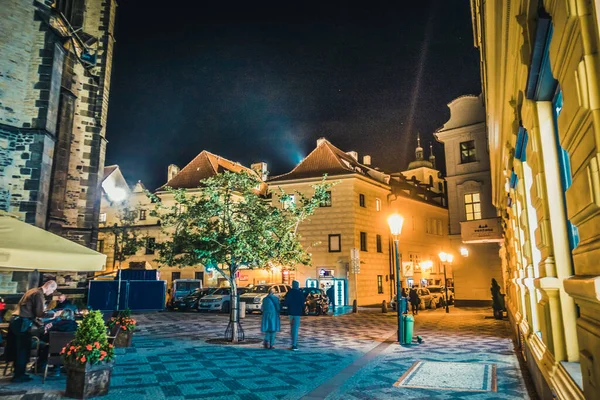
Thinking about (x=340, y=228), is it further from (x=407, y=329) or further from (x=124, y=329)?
(x=124, y=329)

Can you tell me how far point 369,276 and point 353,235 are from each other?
3.78 meters

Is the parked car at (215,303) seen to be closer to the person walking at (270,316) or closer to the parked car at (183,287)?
the parked car at (183,287)

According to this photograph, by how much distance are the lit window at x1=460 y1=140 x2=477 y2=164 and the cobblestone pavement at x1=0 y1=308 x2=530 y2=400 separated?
15.8 meters

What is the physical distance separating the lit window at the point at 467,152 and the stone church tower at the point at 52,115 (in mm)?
23538

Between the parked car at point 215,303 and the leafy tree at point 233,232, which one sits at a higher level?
the leafy tree at point 233,232

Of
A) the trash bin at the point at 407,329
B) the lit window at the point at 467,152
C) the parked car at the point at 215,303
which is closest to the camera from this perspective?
the trash bin at the point at 407,329

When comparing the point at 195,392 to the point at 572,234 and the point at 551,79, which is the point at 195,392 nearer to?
the point at 572,234

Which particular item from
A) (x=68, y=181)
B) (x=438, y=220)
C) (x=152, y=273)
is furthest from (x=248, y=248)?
(x=438, y=220)

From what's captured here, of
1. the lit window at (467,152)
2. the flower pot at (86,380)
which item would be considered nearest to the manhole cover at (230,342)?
the flower pot at (86,380)

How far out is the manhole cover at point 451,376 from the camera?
8.12m

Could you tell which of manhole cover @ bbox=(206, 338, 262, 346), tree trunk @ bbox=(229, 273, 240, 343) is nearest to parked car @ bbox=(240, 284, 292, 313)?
manhole cover @ bbox=(206, 338, 262, 346)

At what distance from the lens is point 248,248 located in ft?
44.9

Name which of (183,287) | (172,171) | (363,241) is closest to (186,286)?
(183,287)

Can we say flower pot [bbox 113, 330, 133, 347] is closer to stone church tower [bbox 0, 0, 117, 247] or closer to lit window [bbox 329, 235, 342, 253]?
stone church tower [bbox 0, 0, 117, 247]
